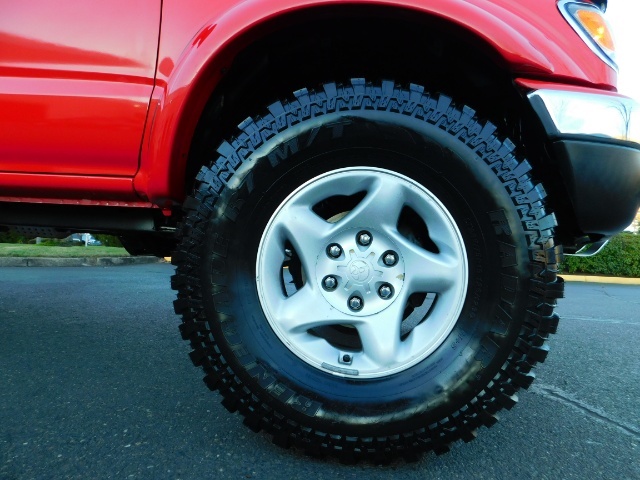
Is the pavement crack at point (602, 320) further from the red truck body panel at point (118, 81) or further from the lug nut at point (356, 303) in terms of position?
the lug nut at point (356, 303)

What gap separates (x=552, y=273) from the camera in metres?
1.13

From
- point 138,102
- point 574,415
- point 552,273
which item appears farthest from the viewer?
point 574,415

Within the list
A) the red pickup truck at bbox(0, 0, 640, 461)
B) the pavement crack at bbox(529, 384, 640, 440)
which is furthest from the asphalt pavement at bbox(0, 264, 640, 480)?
the red pickup truck at bbox(0, 0, 640, 461)

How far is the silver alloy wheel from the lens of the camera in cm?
120

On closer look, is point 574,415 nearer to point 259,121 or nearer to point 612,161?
point 612,161

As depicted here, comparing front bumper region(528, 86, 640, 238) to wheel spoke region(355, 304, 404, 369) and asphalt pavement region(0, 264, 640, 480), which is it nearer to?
wheel spoke region(355, 304, 404, 369)

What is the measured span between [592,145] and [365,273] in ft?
2.20

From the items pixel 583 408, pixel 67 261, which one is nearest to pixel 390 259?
pixel 583 408

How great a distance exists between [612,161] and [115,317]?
2808 mm

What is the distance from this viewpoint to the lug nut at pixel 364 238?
1.27 m

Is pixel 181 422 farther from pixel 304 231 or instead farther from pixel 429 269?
pixel 429 269

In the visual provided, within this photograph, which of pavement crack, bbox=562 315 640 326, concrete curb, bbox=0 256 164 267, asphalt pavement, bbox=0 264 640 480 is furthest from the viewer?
concrete curb, bbox=0 256 164 267

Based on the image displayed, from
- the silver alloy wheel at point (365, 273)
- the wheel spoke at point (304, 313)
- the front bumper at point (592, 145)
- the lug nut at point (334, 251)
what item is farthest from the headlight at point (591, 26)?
the wheel spoke at point (304, 313)

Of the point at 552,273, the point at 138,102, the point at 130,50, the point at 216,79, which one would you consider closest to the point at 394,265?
the point at 552,273
